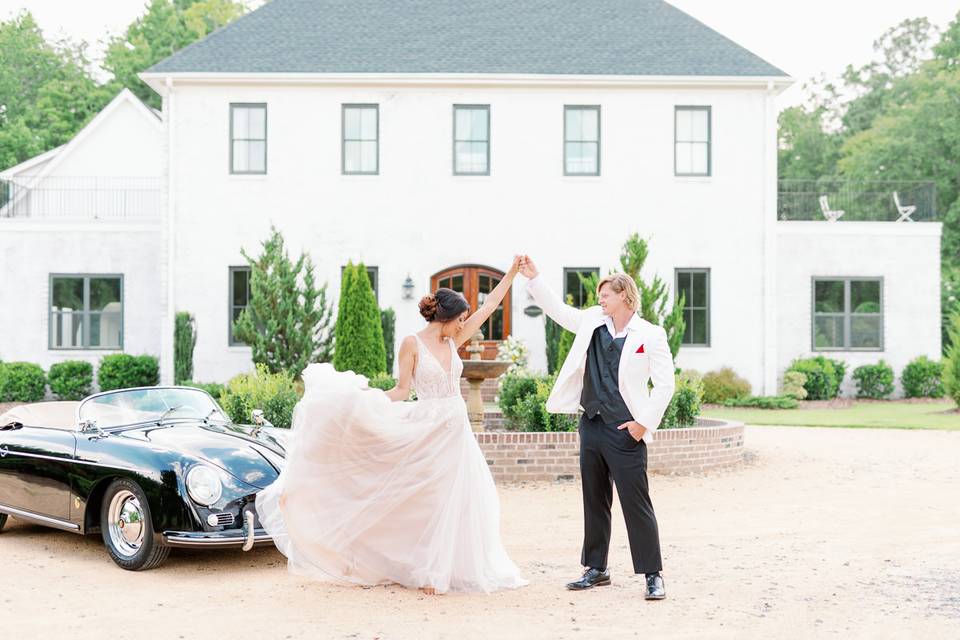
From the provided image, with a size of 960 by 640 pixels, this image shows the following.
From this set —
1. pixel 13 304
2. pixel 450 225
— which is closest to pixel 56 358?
pixel 13 304

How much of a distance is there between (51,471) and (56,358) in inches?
601

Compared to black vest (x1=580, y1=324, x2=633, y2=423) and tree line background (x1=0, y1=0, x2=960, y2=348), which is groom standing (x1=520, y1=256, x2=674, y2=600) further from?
tree line background (x1=0, y1=0, x2=960, y2=348)

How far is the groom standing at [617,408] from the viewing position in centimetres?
595

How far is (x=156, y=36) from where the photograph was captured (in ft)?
160

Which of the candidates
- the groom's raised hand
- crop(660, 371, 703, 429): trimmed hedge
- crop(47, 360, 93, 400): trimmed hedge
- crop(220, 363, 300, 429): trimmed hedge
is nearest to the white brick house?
crop(47, 360, 93, 400): trimmed hedge

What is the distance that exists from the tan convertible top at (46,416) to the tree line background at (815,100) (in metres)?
28.2

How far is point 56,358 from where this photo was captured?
2131 cm

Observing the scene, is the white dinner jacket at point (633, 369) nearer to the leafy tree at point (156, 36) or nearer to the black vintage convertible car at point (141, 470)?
the black vintage convertible car at point (141, 470)

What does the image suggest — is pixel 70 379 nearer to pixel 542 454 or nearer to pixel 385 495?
pixel 542 454

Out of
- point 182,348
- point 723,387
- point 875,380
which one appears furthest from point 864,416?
point 182,348

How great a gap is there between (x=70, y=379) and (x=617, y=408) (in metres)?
17.1

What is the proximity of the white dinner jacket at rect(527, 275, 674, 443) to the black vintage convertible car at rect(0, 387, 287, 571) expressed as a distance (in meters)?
2.22

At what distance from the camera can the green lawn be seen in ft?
56.4

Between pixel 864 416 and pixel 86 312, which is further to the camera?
pixel 86 312
